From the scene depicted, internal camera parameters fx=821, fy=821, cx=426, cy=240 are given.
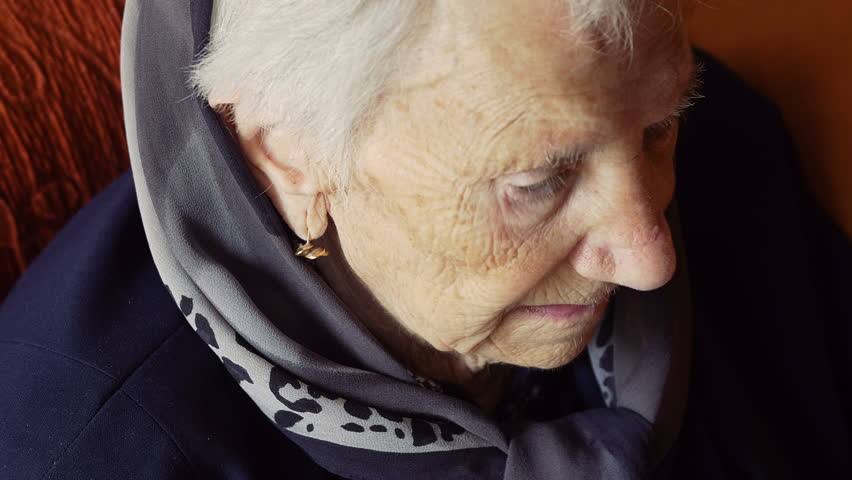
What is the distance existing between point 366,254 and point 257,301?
0.14 metres

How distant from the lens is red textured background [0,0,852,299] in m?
1.01

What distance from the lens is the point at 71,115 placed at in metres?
1.06

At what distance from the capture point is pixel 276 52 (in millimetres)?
725

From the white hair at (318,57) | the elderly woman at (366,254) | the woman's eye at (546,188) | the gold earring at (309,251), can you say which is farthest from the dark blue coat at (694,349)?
the woman's eye at (546,188)

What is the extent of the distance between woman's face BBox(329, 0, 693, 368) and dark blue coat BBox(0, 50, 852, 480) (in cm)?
24

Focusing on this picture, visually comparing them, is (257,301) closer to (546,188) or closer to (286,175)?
(286,175)

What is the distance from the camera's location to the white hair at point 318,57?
0.68 metres

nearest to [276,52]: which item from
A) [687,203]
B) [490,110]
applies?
[490,110]

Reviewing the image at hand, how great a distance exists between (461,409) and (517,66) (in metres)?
0.43

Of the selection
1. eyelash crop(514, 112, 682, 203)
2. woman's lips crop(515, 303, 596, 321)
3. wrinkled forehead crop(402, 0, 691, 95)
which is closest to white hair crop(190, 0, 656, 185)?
wrinkled forehead crop(402, 0, 691, 95)

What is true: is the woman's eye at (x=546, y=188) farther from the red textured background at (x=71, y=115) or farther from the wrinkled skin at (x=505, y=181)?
the red textured background at (x=71, y=115)

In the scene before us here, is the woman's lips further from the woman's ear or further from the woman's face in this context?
the woman's ear

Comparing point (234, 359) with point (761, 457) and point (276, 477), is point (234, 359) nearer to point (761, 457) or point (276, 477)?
point (276, 477)

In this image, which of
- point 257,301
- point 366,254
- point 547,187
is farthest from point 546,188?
point 257,301
